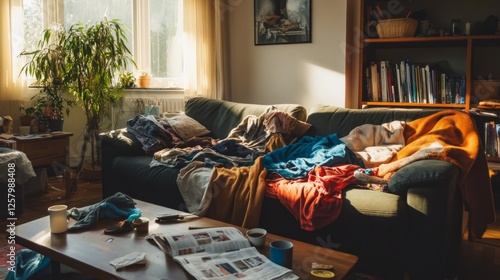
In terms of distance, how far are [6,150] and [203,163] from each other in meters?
1.34

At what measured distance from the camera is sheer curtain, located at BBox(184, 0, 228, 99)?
173 inches

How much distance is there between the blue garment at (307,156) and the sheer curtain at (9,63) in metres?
2.39

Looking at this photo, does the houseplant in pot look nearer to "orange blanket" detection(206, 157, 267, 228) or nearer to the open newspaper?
"orange blanket" detection(206, 157, 267, 228)

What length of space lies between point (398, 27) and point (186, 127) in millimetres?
1701

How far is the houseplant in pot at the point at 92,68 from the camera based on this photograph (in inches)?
150

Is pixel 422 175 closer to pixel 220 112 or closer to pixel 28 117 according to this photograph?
pixel 220 112

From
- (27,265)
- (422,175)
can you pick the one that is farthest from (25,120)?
(422,175)

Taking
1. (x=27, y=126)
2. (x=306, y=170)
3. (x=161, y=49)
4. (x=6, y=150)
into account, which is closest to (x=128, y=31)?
(x=161, y=49)

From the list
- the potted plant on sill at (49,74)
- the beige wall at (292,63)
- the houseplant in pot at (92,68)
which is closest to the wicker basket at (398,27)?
the beige wall at (292,63)

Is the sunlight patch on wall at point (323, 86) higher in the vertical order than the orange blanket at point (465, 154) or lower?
higher

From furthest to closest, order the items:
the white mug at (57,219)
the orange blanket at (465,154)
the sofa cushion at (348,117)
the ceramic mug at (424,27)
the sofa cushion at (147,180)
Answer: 1. the ceramic mug at (424,27)
2. the sofa cushion at (348,117)
3. the sofa cushion at (147,180)
4. the orange blanket at (465,154)
5. the white mug at (57,219)

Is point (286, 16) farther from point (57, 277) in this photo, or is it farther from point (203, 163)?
point (57, 277)

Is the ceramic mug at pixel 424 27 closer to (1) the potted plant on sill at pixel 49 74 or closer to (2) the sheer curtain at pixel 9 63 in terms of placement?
(1) the potted plant on sill at pixel 49 74

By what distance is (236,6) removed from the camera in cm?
451
